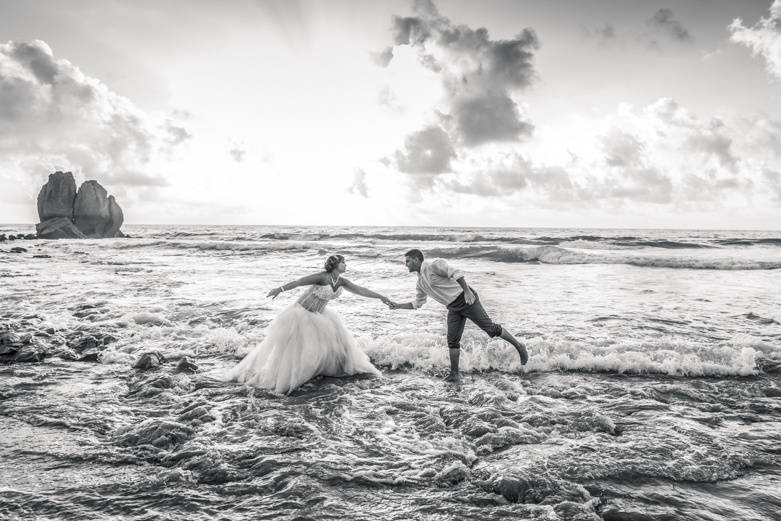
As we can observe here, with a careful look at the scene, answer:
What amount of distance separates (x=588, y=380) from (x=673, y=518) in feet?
11.8

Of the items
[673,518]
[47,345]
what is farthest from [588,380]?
[47,345]

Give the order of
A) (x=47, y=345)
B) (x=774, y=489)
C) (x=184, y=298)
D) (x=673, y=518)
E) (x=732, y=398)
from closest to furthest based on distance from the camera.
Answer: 1. (x=673, y=518)
2. (x=774, y=489)
3. (x=732, y=398)
4. (x=47, y=345)
5. (x=184, y=298)

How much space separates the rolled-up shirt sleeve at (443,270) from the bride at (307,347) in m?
1.49

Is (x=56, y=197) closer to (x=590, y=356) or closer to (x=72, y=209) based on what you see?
(x=72, y=209)

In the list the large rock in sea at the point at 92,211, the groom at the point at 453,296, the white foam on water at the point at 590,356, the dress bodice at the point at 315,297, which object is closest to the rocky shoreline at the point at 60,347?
the dress bodice at the point at 315,297

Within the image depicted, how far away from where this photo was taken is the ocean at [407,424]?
3564 mm

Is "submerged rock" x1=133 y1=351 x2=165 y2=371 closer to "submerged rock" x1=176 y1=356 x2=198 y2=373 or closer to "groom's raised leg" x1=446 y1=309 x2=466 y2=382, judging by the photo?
"submerged rock" x1=176 y1=356 x2=198 y2=373

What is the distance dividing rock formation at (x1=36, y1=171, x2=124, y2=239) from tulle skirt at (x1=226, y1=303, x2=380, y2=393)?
7775 centimetres

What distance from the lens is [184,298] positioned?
46.0 feet

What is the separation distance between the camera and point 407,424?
5.11 metres

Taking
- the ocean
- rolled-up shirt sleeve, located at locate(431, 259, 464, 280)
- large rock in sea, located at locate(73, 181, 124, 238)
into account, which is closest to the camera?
the ocean

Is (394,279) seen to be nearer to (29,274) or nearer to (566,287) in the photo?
(566,287)

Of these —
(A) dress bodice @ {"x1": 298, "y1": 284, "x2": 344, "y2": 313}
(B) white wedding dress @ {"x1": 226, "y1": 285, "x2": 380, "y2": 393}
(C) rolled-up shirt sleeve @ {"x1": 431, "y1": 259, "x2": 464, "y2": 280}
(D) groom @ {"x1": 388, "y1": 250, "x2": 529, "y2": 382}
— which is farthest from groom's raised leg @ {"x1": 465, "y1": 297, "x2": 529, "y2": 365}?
(A) dress bodice @ {"x1": 298, "y1": 284, "x2": 344, "y2": 313}

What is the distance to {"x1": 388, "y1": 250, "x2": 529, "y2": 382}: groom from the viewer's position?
7.49 metres
